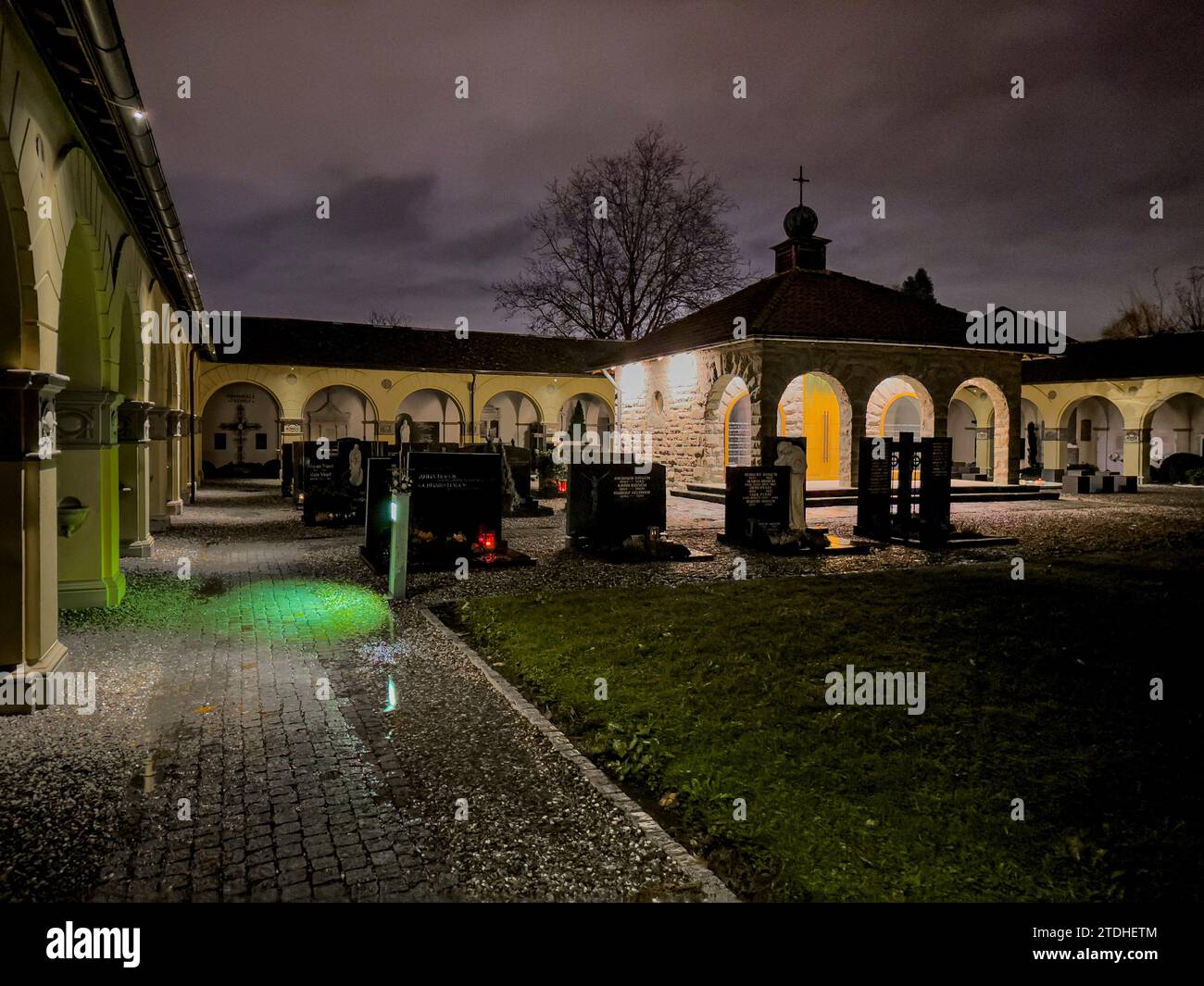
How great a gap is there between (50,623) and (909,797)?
591 cm

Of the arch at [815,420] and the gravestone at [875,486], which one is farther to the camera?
the arch at [815,420]

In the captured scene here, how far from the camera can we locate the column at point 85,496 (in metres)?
8.01

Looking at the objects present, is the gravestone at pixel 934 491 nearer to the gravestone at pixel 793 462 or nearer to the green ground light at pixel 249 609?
the gravestone at pixel 793 462

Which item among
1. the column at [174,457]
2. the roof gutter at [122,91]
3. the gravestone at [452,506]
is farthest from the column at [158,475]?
the gravestone at [452,506]

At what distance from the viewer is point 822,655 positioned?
256 inches

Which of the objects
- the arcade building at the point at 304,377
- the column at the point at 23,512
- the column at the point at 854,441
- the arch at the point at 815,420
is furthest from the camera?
the arch at the point at 815,420

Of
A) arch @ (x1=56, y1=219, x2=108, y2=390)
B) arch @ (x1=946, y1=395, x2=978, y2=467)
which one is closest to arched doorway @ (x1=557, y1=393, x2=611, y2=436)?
arch @ (x1=946, y1=395, x2=978, y2=467)

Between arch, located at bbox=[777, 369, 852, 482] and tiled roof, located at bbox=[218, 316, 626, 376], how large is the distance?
934cm

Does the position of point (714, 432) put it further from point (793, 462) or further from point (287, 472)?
point (287, 472)

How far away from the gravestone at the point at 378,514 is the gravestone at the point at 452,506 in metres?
0.46
